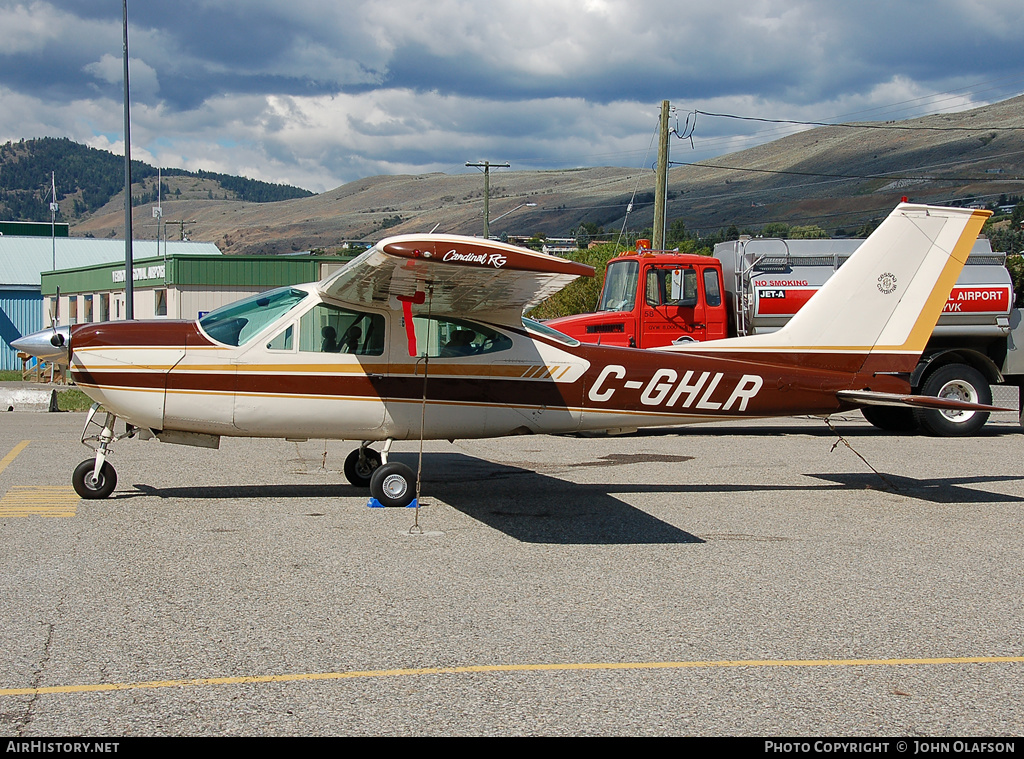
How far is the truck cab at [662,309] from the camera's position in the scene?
14.4 m

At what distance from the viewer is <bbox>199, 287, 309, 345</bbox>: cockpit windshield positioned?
27.9ft

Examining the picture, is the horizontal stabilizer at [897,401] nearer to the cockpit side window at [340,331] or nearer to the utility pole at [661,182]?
the cockpit side window at [340,331]

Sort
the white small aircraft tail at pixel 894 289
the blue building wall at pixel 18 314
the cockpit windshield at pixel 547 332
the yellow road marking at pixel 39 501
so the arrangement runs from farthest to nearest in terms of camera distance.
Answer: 1. the blue building wall at pixel 18 314
2. the white small aircraft tail at pixel 894 289
3. the cockpit windshield at pixel 547 332
4. the yellow road marking at pixel 39 501

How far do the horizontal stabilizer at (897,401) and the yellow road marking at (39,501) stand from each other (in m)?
7.04

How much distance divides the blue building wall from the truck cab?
39.5 metres

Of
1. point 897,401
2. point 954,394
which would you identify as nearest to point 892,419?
point 954,394

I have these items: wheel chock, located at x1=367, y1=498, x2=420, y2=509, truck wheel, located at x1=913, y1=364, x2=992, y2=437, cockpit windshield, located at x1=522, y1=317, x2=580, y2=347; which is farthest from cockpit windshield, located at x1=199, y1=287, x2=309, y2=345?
truck wheel, located at x1=913, y1=364, x2=992, y2=437

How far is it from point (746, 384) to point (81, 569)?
5.91 meters

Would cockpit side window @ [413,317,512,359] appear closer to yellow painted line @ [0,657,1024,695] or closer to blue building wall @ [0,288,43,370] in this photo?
yellow painted line @ [0,657,1024,695]

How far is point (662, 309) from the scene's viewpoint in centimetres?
1445

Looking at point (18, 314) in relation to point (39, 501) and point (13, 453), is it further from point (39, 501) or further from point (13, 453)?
point (39, 501)

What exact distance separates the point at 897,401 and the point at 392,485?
468cm

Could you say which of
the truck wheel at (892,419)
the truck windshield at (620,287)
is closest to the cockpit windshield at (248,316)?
the truck windshield at (620,287)

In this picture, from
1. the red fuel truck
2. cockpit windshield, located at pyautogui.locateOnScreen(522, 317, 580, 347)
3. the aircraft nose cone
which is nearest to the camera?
the aircraft nose cone
